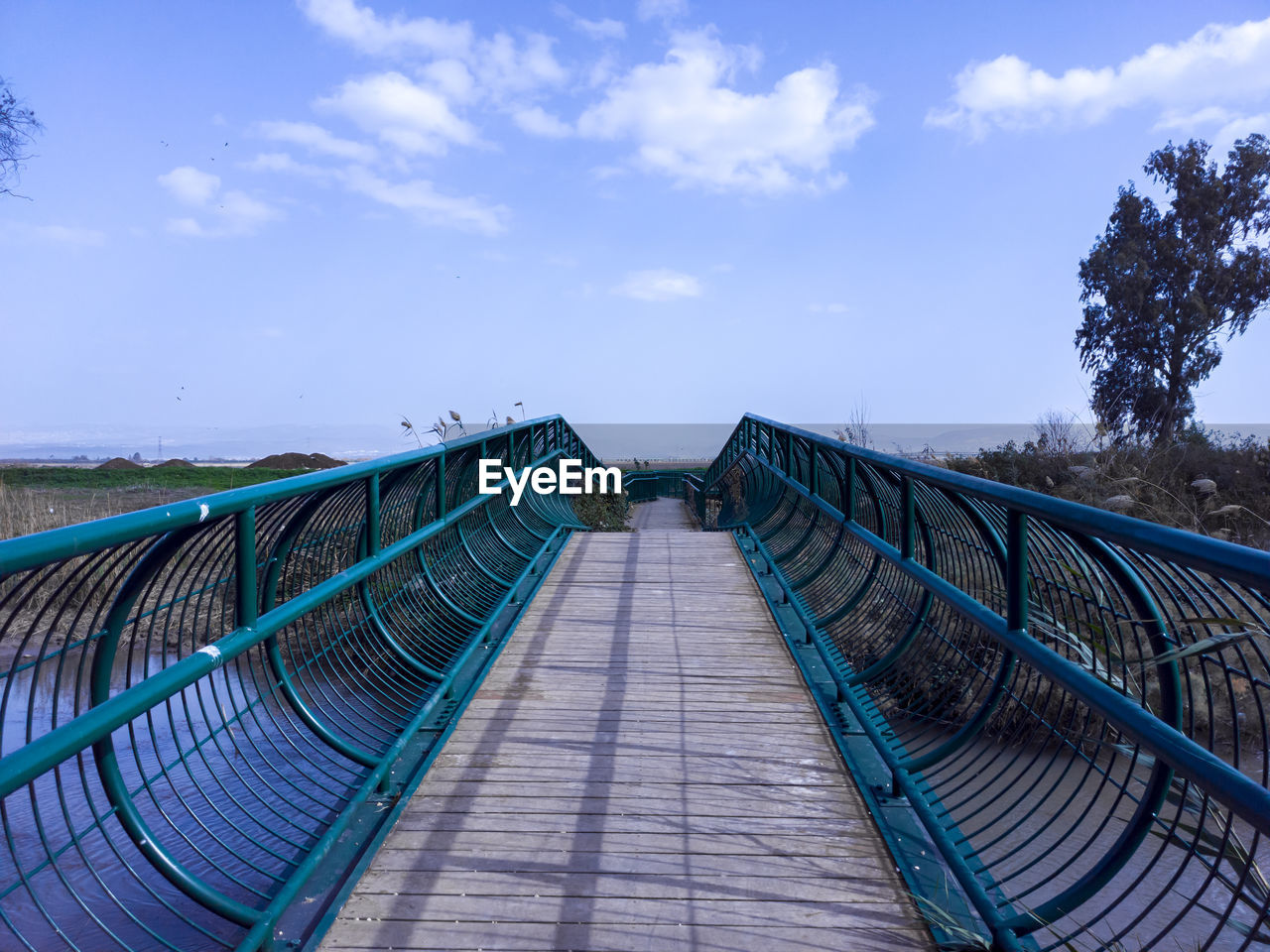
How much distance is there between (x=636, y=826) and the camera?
2.90m

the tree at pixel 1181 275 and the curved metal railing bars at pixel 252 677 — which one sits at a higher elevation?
the tree at pixel 1181 275

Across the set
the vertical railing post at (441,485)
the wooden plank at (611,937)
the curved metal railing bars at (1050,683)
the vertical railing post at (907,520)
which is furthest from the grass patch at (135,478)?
the wooden plank at (611,937)

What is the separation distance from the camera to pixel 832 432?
1428 centimetres

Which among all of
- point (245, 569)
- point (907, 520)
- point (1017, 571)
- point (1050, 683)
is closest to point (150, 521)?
point (245, 569)

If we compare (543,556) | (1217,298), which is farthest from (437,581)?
(1217,298)

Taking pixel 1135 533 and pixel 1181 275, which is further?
pixel 1181 275

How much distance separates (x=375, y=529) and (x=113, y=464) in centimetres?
3528

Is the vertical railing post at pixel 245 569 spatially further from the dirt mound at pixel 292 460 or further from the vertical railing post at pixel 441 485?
the dirt mound at pixel 292 460

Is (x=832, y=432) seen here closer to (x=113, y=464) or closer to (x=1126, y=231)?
(x=1126, y=231)

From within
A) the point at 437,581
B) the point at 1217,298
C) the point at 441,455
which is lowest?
the point at 437,581

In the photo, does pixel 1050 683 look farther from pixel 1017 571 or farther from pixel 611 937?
pixel 611 937

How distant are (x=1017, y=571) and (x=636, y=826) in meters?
1.53

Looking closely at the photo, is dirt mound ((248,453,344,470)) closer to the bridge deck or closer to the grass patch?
the grass patch

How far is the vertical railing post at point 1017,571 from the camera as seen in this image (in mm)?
2230
